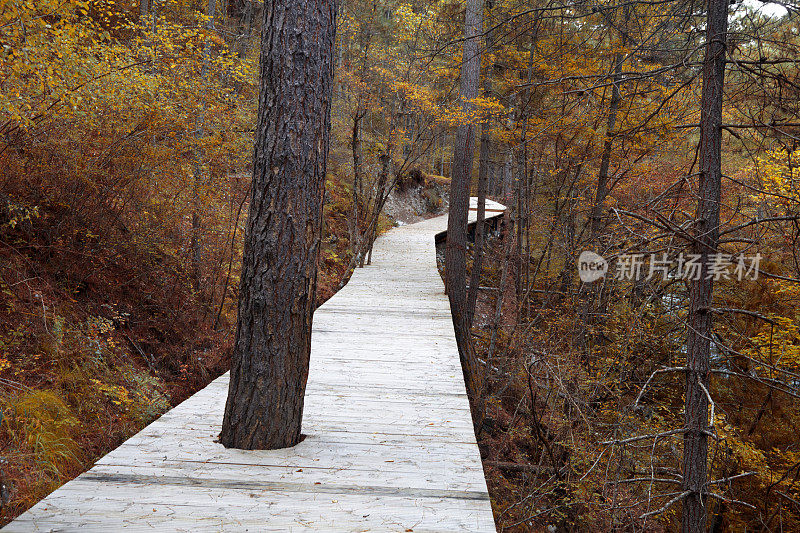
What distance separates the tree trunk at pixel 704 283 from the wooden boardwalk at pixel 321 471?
1669mm

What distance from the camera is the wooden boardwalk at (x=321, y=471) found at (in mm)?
2217

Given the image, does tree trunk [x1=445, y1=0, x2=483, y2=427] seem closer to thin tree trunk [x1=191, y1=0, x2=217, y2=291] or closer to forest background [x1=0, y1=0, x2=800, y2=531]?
forest background [x1=0, y1=0, x2=800, y2=531]

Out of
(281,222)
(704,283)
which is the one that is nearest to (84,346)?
(281,222)

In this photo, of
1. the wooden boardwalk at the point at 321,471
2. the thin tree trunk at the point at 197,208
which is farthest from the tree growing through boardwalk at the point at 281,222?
the thin tree trunk at the point at 197,208

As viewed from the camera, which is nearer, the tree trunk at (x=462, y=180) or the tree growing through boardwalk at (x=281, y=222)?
the tree growing through boardwalk at (x=281, y=222)

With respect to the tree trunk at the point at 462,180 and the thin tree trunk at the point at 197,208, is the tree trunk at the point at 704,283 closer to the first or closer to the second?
the tree trunk at the point at 462,180

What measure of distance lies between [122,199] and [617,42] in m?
8.97

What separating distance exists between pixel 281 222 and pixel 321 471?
1.47 meters

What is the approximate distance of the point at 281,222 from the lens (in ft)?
9.41

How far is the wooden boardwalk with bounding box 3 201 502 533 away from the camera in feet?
7.27

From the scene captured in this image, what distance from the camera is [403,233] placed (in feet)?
51.2

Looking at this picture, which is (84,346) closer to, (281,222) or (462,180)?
(281,222)

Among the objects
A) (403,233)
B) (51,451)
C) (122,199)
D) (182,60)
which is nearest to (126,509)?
(51,451)

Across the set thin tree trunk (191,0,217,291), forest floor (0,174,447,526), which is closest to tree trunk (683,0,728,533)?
forest floor (0,174,447,526)
